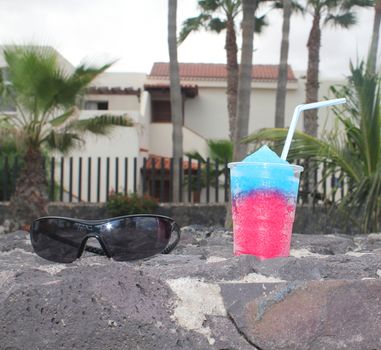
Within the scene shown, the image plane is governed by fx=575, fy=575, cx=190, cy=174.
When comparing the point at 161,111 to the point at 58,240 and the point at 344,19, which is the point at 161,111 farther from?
the point at 58,240

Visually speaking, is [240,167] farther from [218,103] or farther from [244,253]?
[218,103]

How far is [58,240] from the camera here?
5.93ft

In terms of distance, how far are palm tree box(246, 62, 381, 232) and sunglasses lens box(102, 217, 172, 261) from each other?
3537 millimetres

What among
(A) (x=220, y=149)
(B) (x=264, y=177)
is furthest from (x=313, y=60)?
(B) (x=264, y=177)

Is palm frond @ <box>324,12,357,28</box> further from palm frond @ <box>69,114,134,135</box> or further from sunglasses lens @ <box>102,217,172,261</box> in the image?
sunglasses lens @ <box>102,217,172,261</box>

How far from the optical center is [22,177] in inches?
401

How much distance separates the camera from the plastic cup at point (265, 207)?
1.87m

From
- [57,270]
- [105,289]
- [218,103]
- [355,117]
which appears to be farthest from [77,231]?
[218,103]

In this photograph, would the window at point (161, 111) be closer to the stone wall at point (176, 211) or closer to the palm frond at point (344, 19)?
the palm frond at point (344, 19)

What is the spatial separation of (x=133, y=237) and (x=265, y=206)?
0.44 metres

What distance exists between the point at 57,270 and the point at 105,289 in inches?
12.0

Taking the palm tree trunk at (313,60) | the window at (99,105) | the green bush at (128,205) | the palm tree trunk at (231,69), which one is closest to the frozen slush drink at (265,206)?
the green bush at (128,205)

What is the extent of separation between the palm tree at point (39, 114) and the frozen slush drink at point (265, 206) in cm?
810

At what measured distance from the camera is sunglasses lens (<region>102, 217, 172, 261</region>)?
5.86ft
